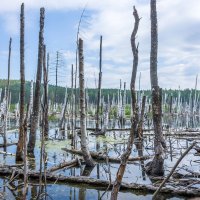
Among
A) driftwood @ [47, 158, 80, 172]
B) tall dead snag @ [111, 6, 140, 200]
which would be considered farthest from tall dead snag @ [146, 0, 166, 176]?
tall dead snag @ [111, 6, 140, 200]

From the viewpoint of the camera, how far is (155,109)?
12.1 metres

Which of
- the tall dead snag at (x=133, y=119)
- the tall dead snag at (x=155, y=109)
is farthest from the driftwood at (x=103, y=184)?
the tall dead snag at (x=133, y=119)

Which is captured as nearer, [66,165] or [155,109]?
[155,109]

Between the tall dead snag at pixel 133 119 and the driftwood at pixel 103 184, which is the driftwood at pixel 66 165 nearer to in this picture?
the driftwood at pixel 103 184

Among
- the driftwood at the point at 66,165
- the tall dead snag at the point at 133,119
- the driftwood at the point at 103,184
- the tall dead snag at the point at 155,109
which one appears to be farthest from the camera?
the driftwood at the point at 66,165

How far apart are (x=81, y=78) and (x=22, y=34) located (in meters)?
4.33

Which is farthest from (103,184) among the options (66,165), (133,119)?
(133,119)

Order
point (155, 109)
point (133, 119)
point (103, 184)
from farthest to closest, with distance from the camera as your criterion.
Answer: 1. point (155, 109)
2. point (103, 184)
3. point (133, 119)

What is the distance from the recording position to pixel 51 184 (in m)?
10.8

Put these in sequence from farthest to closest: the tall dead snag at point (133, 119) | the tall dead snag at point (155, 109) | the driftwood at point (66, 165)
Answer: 1. the driftwood at point (66, 165)
2. the tall dead snag at point (155, 109)
3. the tall dead snag at point (133, 119)

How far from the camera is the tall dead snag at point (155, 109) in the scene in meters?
12.0

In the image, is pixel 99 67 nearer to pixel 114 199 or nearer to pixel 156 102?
pixel 156 102

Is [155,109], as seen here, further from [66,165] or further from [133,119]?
[133,119]

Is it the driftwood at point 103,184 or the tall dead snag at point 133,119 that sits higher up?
the tall dead snag at point 133,119
